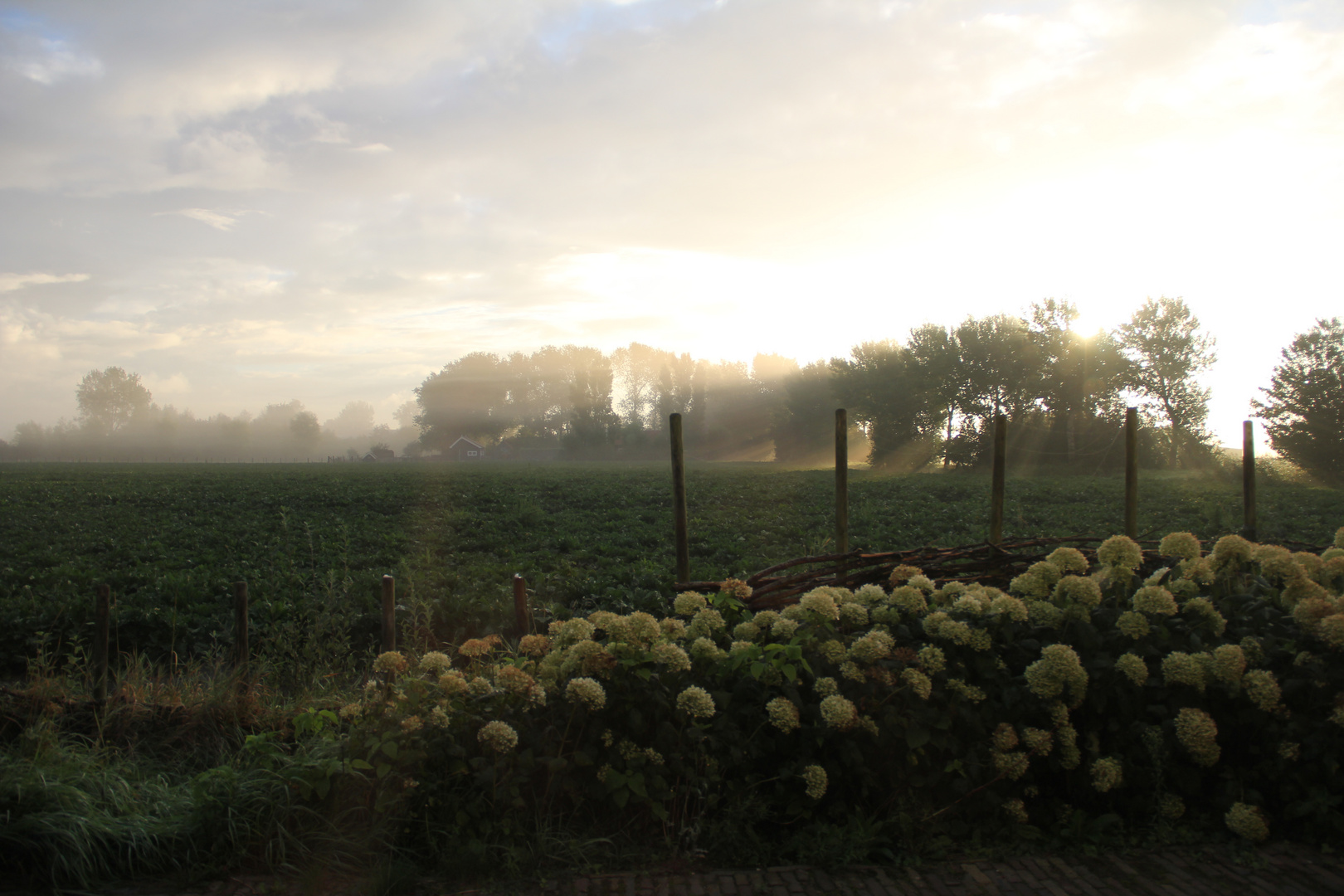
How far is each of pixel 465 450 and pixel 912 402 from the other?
67.0 meters

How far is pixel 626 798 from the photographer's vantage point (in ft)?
8.75

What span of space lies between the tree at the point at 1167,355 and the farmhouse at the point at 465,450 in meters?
76.6

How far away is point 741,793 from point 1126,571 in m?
1.94

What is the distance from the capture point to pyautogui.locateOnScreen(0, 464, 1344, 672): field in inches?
289

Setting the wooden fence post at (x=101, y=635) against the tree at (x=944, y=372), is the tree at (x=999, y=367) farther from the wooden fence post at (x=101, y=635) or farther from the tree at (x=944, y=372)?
the wooden fence post at (x=101, y=635)

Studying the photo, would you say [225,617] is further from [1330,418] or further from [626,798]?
[1330,418]

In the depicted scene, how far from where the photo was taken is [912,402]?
56656mm

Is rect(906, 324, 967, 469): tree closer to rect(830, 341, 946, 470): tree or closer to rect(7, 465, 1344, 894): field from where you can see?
rect(830, 341, 946, 470): tree

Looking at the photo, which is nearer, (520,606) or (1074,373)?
(520,606)

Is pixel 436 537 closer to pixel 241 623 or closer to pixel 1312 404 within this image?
pixel 241 623

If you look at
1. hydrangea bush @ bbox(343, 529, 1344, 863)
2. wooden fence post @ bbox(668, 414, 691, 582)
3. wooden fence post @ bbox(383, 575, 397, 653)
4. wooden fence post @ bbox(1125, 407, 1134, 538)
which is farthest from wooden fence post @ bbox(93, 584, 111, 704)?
wooden fence post @ bbox(1125, 407, 1134, 538)

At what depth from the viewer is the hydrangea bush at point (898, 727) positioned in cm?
276

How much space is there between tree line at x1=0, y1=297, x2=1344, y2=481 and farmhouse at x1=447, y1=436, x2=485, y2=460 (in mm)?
2682

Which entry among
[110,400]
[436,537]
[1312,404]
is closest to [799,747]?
[436,537]
